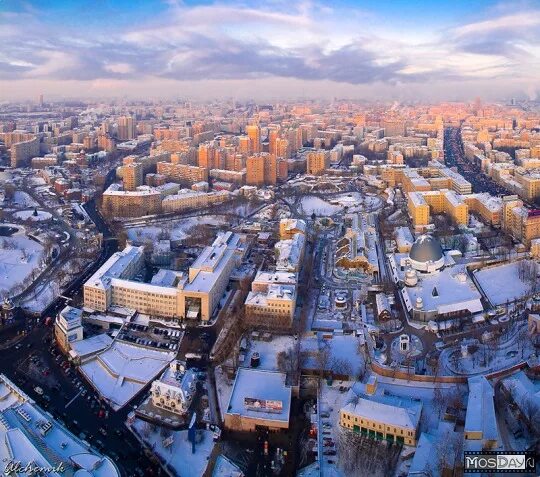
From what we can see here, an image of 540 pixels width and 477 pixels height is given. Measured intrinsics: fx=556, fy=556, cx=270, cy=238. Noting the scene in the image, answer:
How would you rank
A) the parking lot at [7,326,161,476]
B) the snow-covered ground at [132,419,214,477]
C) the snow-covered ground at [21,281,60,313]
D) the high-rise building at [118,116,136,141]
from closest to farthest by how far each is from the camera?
the snow-covered ground at [132,419,214,477]
the parking lot at [7,326,161,476]
the snow-covered ground at [21,281,60,313]
the high-rise building at [118,116,136,141]

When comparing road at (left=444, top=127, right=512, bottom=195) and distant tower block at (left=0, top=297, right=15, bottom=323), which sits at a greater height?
distant tower block at (left=0, top=297, right=15, bottom=323)

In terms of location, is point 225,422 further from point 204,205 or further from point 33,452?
point 204,205

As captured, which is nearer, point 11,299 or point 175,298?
point 175,298

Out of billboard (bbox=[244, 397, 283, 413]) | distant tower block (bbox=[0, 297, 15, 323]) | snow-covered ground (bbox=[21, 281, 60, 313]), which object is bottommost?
snow-covered ground (bbox=[21, 281, 60, 313])

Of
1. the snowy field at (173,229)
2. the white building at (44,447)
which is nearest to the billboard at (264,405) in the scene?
the white building at (44,447)

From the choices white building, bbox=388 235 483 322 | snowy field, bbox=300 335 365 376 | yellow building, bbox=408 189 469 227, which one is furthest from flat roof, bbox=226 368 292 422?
yellow building, bbox=408 189 469 227

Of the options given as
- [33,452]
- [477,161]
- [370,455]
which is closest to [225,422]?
[370,455]

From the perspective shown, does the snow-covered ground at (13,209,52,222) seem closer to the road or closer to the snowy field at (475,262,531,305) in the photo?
the snowy field at (475,262,531,305)
